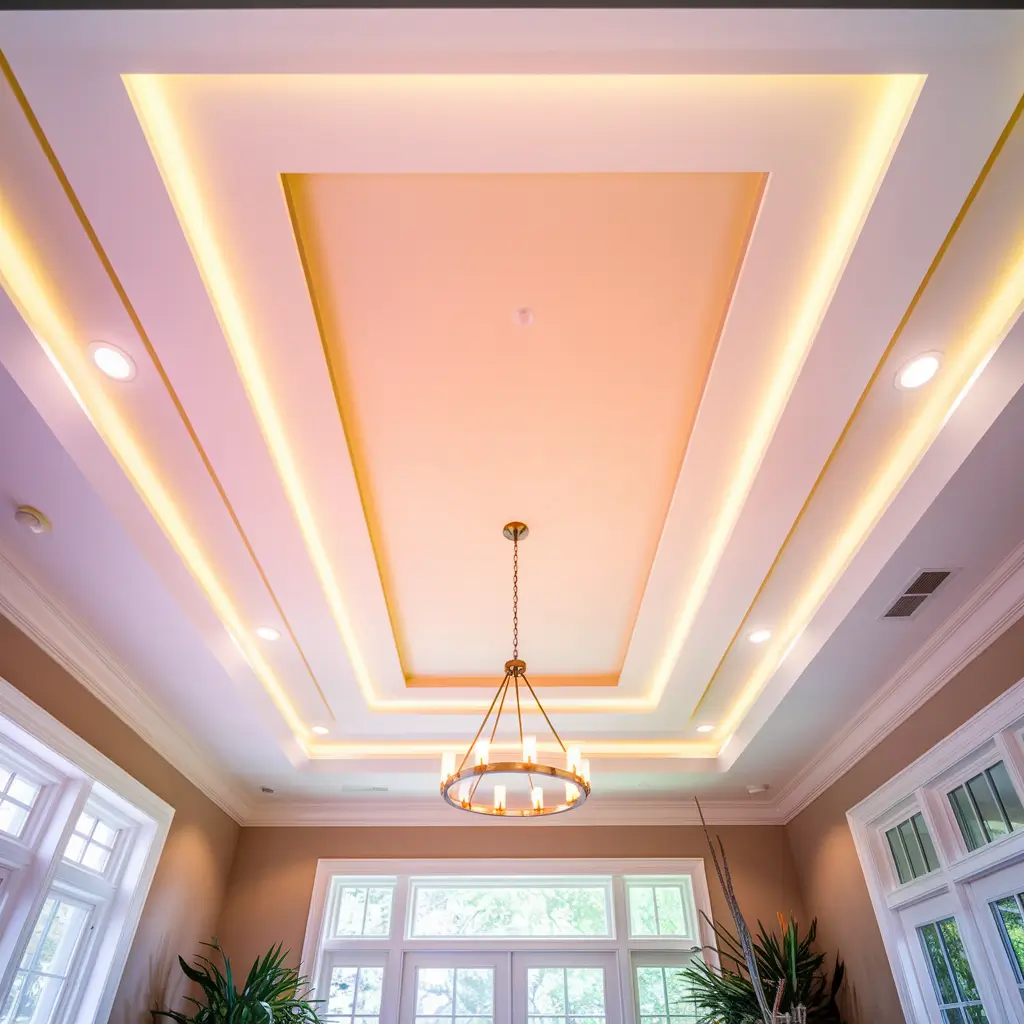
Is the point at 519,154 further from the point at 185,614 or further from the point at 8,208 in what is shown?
the point at 185,614

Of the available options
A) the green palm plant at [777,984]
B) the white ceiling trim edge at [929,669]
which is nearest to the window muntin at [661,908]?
the green palm plant at [777,984]

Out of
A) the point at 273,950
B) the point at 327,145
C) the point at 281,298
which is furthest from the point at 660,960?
the point at 327,145

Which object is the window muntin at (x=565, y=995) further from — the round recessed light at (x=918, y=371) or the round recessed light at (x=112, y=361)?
the round recessed light at (x=112, y=361)

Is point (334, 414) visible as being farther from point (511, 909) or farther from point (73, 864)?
point (511, 909)

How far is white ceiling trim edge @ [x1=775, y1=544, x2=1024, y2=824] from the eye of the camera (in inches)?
127

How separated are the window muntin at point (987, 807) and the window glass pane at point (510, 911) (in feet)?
9.42

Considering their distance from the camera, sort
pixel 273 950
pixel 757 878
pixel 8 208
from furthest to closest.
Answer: pixel 757 878 < pixel 273 950 < pixel 8 208

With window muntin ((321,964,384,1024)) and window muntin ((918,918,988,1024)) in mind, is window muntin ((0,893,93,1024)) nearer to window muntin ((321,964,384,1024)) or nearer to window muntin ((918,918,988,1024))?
window muntin ((321,964,384,1024))

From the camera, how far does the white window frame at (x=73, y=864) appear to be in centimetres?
349

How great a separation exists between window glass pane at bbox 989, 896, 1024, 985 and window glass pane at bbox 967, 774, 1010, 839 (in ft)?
0.98

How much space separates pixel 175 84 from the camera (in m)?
1.97

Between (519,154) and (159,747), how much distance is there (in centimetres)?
410

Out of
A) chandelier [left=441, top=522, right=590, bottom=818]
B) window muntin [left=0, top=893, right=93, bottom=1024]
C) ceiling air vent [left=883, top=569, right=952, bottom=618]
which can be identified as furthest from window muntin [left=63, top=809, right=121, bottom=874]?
ceiling air vent [left=883, top=569, right=952, bottom=618]

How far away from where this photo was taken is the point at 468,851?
19.2 feet
